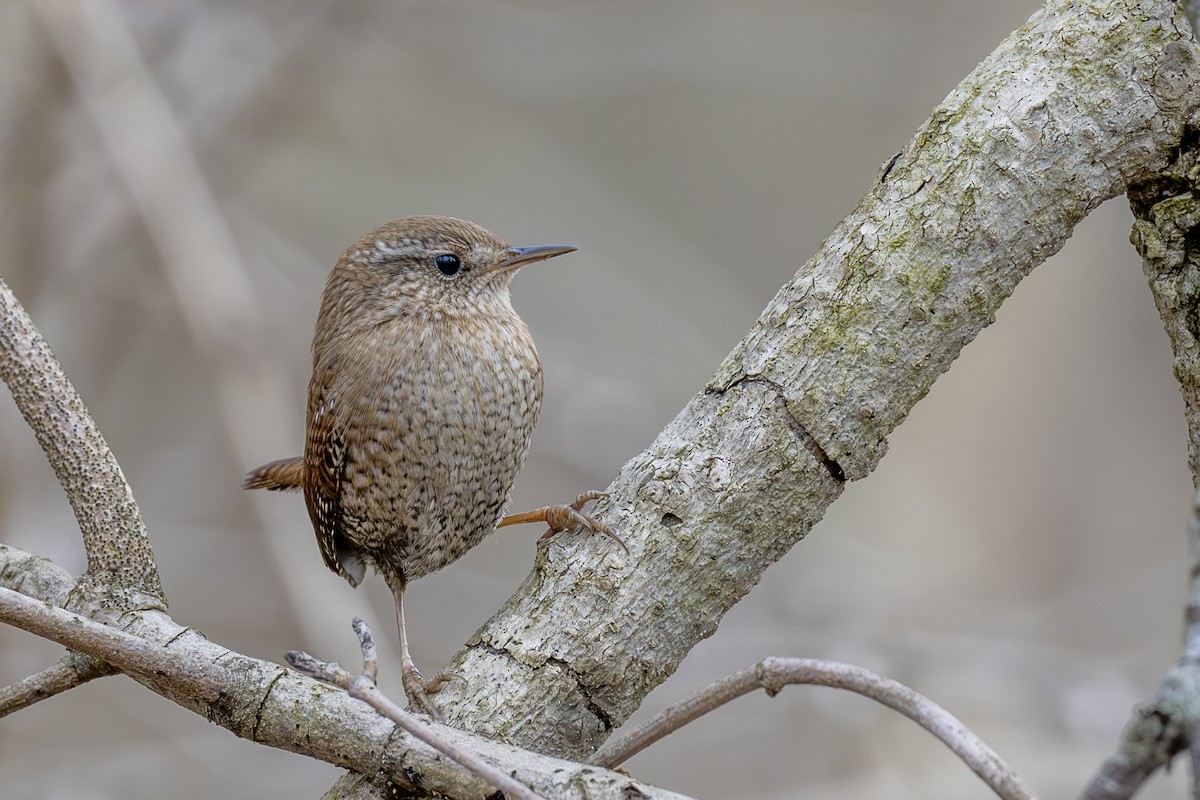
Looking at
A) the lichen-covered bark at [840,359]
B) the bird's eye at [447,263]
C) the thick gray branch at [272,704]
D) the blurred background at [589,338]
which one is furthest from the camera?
the blurred background at [589,338]

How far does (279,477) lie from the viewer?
10.1 ft

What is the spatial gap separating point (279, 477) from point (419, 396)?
80 cm

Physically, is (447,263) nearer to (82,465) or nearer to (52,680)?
(82,465)

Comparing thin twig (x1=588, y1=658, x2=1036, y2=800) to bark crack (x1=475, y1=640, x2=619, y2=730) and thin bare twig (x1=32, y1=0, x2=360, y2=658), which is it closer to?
bark crack (x1=475, y1=640, x2=619, y2=730)

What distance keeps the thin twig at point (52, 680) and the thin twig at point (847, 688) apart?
2.61ft

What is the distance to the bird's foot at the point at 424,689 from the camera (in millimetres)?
1834

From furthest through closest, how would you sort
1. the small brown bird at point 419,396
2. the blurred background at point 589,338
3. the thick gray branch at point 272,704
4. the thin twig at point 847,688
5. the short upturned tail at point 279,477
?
the blurred background at point 589,338 < the short upturned tail at point 279,477 < the small brown bird at point 419,396 < the thick gray branch at point 272,704 < the thin twig at point 847,688

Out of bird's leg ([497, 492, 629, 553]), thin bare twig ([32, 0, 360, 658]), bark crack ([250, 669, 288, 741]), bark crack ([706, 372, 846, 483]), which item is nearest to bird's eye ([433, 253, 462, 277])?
bird's leg ([497, 492, 629, 553])

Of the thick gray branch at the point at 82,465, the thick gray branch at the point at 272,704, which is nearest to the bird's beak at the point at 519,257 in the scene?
the thick gray branch at the point at 82,465

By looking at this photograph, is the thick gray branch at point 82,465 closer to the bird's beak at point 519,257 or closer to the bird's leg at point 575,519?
the bird's leg at point 575,519

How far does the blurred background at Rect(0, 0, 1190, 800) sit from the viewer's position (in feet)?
15.6

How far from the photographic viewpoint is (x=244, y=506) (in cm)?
593

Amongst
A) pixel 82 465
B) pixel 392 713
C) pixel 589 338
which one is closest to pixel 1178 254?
pixel 392 713

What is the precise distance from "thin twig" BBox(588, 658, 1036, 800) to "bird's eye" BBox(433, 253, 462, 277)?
1.25 metres
